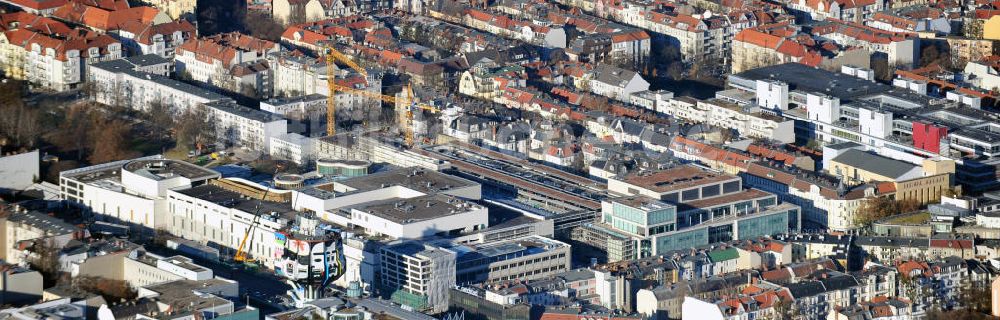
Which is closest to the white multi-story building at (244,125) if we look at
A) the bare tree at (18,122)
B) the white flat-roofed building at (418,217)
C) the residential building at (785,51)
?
the bare tree at (18,122)


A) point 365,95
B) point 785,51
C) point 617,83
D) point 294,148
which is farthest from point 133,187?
point 785,51

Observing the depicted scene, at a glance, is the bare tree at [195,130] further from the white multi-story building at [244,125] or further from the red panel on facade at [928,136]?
the red panel on facade at [928,136]

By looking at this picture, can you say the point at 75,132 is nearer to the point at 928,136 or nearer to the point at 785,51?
the point at 785,51

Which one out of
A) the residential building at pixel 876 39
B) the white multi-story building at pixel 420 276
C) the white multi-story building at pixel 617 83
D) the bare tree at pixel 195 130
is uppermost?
the residential building at pixel 876 39

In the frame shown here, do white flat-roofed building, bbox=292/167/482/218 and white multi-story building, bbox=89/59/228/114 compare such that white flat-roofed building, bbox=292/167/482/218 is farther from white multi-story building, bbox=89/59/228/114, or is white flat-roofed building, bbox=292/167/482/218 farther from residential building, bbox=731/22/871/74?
residential building, bbox=731/22/871/74

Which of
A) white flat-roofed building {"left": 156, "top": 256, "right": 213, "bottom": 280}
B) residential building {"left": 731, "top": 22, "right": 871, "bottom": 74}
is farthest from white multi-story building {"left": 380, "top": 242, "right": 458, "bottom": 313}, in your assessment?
residential building {"left": 731, "top": 22, "right": 871, "bottom": 74}

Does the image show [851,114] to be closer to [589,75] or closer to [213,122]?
[589,75]
